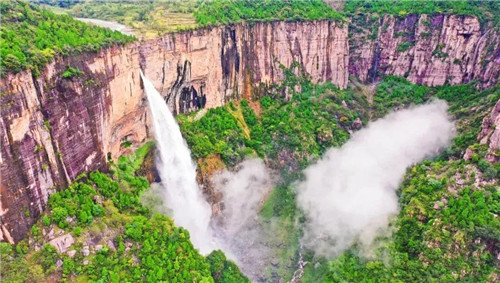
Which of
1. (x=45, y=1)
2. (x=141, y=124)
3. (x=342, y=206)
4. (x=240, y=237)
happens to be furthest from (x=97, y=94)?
(x=45, y=1)

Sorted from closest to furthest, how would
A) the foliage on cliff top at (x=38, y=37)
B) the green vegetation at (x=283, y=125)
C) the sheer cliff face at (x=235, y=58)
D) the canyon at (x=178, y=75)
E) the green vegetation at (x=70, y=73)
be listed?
the foliage on cliff top at (x=38, y=37), the canyon at (x=178, y=75), the green vegetation at (x=70, y=73), the sheer cliff face at (x=235, y=58), the green vegetation at (x=283, y=125)

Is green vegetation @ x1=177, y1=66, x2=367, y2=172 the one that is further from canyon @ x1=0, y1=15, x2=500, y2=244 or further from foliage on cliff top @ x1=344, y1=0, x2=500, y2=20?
foliage on cliff top @ x1=344, y1=0, x2=500, y2=20

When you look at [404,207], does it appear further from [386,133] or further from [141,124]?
[141,124]

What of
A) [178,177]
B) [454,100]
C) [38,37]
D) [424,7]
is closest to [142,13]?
[178,177]

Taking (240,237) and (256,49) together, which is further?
(256,49)

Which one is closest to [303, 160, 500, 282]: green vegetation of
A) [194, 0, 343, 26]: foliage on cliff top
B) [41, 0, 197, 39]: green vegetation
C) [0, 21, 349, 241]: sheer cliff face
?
[0, 21, 349, 241]: sheer cliff face

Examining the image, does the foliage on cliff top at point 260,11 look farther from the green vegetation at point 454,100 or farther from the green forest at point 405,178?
the green vegetation at point 454,100

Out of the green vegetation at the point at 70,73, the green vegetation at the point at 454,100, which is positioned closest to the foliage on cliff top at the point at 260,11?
the green vegetation at the point at 454,100

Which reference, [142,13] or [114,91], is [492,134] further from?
[142,13]
